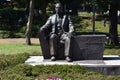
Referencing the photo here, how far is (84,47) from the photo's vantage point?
40.1 ft

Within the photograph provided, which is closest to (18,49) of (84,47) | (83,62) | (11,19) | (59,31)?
(59,31)

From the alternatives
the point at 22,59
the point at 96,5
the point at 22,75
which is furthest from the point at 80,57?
the point at 96,5

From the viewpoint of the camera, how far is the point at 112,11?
22.6 m

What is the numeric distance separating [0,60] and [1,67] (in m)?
1.05

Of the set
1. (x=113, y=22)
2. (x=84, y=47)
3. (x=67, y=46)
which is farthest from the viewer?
(x=113, y=22)

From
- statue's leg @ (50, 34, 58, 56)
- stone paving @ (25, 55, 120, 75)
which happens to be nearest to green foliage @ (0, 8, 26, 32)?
statue's leg @ (50, 34, 58, 56)

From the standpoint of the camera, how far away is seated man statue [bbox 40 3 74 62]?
12.0m

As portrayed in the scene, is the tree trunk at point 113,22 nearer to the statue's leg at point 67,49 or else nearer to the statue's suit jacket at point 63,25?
the statue's suit jacket at point 63,25

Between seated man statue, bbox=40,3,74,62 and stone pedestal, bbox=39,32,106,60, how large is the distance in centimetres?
16

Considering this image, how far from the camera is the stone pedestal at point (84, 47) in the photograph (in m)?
12.1

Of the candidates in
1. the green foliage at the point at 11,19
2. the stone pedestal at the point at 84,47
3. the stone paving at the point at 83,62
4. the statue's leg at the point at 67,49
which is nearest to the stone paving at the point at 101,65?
the stone paving at the point at 83,62

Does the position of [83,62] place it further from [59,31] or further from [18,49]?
[18,49]

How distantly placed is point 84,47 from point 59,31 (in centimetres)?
85

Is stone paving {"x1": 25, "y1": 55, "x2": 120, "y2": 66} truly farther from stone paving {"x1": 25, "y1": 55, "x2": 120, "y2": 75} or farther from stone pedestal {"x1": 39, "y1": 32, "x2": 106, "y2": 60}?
stone pedestal {"x1": 39, "y1": 32, "x2": 106, "y2": 60}
